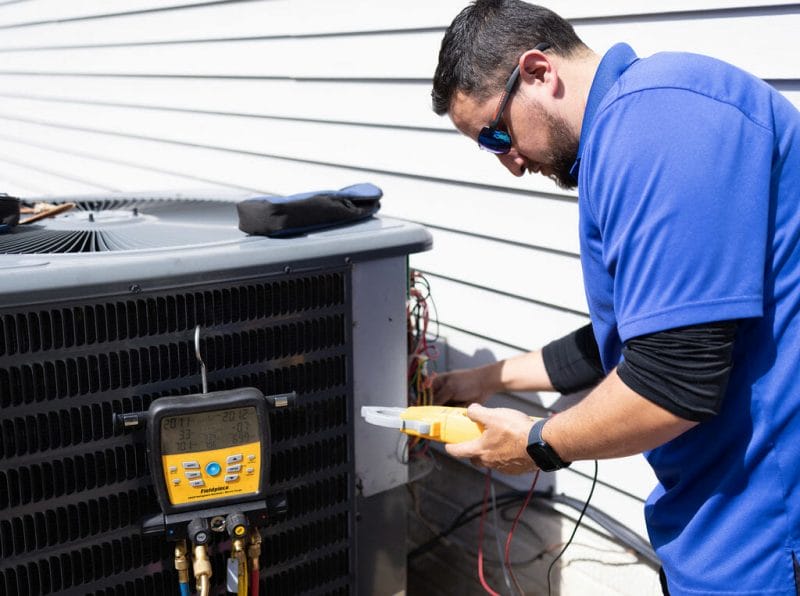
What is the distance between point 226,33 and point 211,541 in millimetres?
3163

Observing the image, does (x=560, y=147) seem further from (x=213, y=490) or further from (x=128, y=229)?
(x=128, y=229)

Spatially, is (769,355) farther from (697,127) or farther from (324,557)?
(324,557)

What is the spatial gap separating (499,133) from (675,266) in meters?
0.59

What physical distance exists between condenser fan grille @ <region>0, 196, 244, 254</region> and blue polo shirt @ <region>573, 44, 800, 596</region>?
969mm

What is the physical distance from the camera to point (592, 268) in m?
1.77

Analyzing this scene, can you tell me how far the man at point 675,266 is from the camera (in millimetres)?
1416

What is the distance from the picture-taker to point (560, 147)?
1.80 m

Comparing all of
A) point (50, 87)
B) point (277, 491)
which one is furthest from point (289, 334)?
point (50, 87)

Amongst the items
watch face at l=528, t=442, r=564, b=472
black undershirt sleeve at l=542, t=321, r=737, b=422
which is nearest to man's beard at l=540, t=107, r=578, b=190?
black undershirt sleeve at l=542, t=321, r=737, b=422

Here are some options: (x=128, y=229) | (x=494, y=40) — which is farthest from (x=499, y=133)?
(x=128, y=229)

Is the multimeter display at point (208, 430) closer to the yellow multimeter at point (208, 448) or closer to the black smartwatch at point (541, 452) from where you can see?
the yellow multimeter at point (208, 448)

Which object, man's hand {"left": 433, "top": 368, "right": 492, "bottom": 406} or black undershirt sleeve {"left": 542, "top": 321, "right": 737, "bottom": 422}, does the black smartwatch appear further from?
man's hand {"left": 433, "top": 368, "right": 492, "bottom": 406}

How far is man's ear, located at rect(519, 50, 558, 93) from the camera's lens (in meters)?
1.72

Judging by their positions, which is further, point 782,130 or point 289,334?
point 289,334
